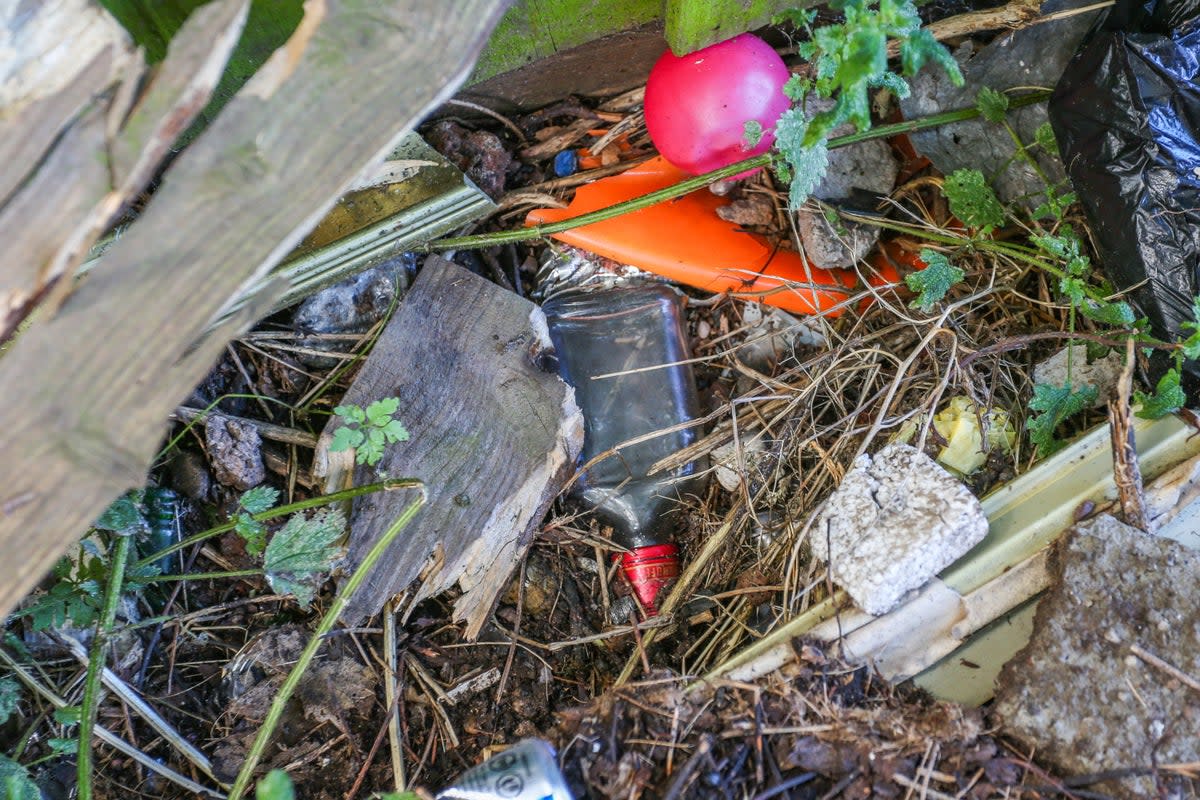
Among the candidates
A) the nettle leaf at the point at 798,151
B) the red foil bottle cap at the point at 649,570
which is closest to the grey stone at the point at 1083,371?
the nettle leaf at the point at 798,151

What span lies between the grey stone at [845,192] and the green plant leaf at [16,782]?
217cm

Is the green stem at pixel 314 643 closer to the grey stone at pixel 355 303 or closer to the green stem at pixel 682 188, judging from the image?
the grey stone at pixel 355 303

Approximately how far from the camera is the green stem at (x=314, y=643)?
1743mm

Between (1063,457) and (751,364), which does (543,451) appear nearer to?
(751,364)

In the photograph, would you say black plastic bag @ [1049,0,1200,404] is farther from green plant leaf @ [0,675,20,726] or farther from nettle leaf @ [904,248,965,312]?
green plant leaf @ [0,675,20,726]

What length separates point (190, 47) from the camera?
3.89 ft

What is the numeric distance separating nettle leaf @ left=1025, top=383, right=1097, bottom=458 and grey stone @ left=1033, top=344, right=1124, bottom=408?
5 cm

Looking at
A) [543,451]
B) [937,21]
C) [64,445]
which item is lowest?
[543,451]

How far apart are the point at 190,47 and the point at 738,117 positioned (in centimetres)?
130

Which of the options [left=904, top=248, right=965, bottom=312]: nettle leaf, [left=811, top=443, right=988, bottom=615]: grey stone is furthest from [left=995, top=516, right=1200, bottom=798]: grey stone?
[left=904, top=248, right=965, bottom=312]: nettle leaf

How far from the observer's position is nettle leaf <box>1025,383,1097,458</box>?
183 centimetres

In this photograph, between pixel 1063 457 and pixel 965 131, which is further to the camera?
pixel 965 131

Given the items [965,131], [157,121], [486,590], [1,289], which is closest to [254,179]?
[157,121]

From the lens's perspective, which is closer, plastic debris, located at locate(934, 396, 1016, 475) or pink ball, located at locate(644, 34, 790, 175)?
plastic debris, located at locate(934, 396, 1016, 475)
